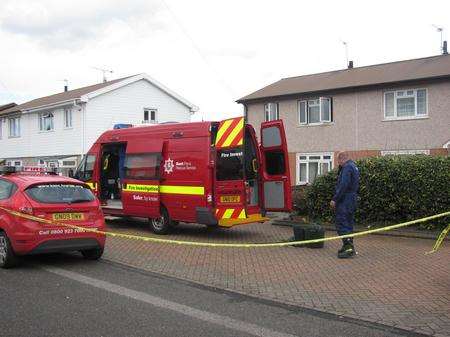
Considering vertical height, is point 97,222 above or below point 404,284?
above

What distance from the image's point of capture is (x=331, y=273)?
8359mm

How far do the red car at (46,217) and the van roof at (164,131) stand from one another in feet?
11.1

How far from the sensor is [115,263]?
9250 mm

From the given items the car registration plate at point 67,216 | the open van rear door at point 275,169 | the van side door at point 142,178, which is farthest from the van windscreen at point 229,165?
the car registration plate at point 67,216

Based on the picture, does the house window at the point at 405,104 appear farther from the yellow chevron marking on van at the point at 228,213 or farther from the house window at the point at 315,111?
the yellow chevron marking on van at the point at 228,213

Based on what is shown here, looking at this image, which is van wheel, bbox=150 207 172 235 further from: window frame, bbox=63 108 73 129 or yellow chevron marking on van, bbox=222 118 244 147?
window frame, bbox=63 108 73 129

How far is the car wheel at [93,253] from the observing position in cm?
940

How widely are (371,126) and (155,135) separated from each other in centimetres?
1238

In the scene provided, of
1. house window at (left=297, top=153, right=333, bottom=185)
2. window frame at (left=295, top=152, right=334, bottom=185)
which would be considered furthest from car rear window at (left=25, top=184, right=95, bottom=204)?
house window at (left=297, top=153, right=333, bottom=185)

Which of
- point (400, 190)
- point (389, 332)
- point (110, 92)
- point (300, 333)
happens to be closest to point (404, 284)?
point (389, 332)

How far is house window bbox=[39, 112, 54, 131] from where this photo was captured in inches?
1240

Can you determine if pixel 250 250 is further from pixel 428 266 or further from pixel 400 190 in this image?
pixel 400 190

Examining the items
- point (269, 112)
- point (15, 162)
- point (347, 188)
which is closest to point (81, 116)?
point (15, 162)

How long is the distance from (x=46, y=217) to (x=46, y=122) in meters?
25.0
